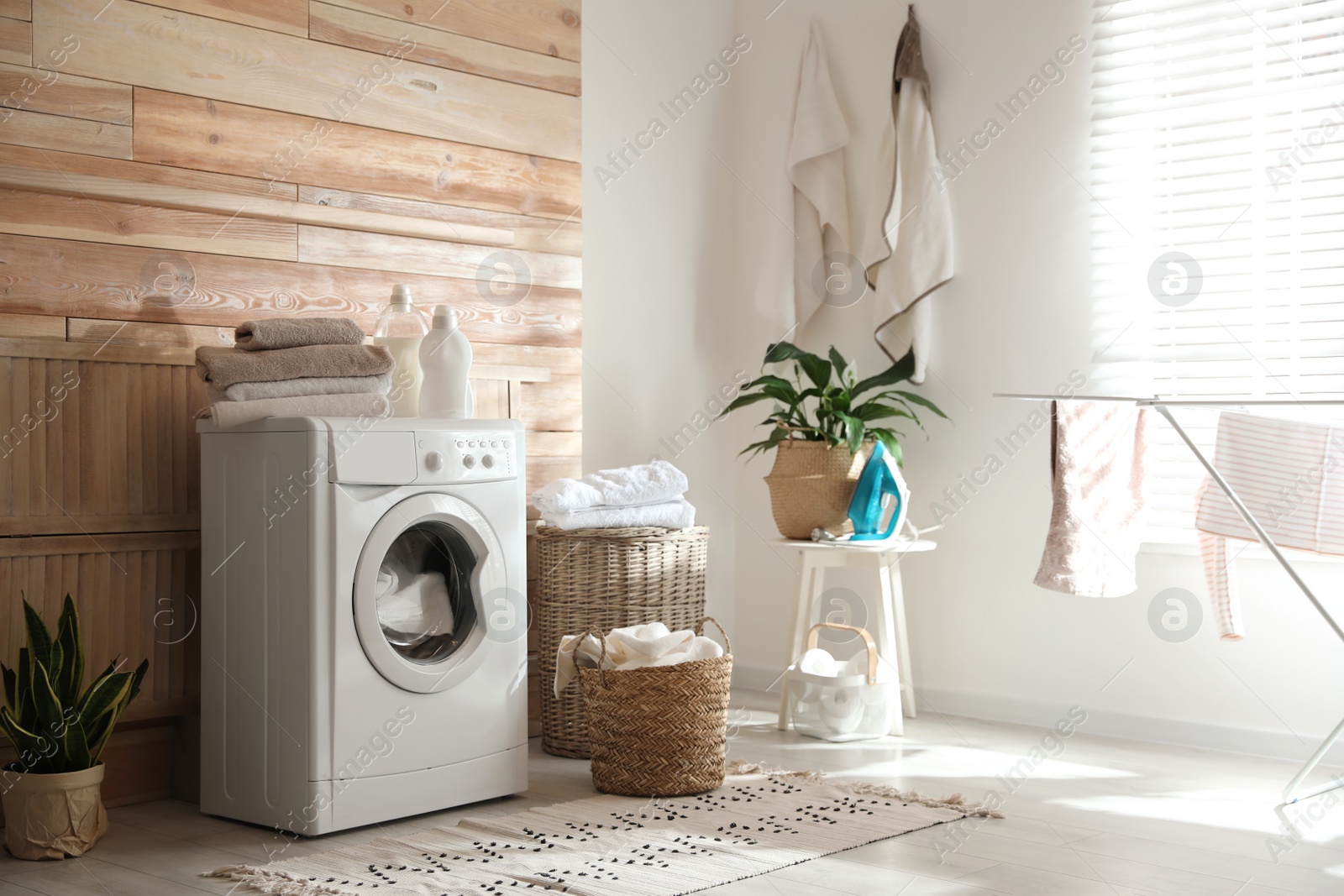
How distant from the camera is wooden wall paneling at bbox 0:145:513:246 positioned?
7.65 feet

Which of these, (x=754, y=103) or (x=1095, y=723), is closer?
(x=1095, y=723)

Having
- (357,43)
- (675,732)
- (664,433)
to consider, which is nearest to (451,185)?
(357,43)

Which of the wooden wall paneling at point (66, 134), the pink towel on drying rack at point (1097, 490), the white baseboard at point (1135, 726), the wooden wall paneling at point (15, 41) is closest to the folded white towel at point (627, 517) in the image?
the pink towel on drying rack at point (1097, 490)

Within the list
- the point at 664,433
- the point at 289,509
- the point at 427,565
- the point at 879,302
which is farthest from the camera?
the point at 664,433

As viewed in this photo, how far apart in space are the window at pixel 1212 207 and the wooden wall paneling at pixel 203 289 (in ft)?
5.05

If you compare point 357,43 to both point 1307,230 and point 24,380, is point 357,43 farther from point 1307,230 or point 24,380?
point 1307,230

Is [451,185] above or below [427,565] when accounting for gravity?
above

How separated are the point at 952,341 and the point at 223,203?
1.92m

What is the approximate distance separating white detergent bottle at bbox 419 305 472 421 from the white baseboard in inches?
64.9

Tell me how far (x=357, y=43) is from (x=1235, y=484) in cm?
213

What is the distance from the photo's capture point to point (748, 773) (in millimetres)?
2631

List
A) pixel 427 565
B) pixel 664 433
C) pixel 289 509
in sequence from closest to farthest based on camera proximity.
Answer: pixel 289 509 → pixel 427 565 → pixel 664 433

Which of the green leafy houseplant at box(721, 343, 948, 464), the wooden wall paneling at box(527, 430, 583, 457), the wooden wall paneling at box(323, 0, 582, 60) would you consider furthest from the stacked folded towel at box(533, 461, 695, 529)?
the wooden wall paneling at box(323, 0, 582, 60)

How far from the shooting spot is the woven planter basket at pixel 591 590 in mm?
2863
